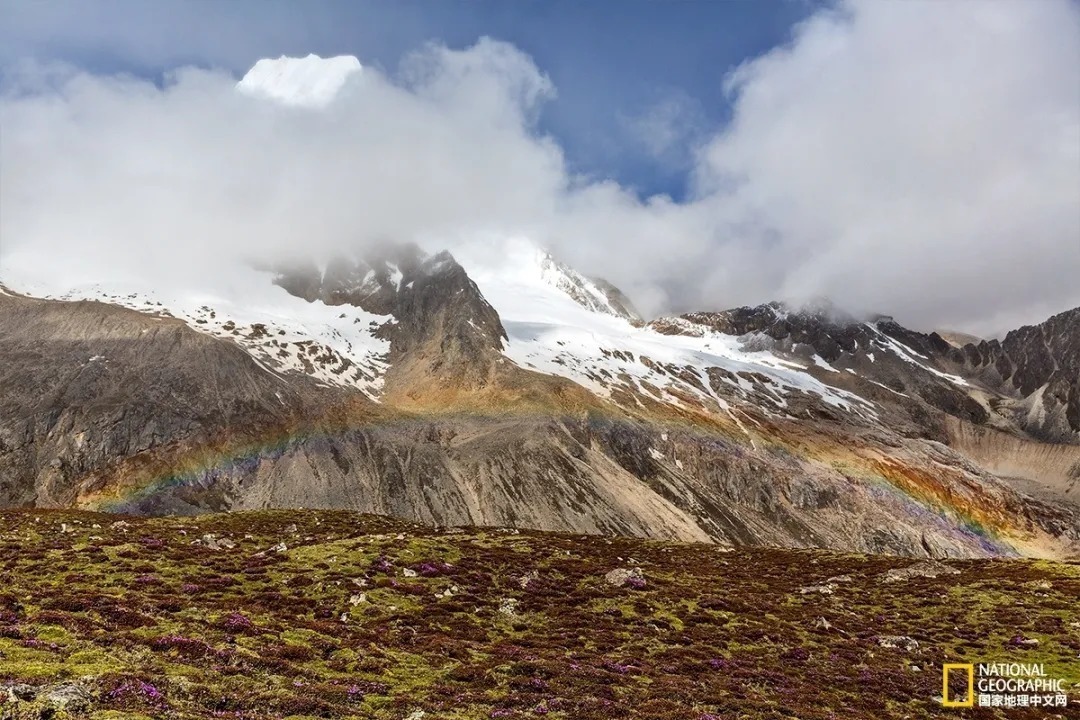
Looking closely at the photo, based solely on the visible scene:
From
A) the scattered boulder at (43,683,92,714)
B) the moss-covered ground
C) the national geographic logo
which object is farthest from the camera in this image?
the national geographic logo

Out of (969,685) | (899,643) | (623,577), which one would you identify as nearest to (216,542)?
(623,577)

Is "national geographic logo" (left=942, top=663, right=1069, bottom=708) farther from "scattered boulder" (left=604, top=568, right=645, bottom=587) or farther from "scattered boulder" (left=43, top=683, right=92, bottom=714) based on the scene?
"scattered boulder" (left=43, top=683, right=92, bottom=714)

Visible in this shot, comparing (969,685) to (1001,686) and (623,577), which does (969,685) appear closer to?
(1001,686)

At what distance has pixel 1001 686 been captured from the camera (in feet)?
121

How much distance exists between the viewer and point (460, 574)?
162ft

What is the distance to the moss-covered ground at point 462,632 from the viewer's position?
2216 centimetres

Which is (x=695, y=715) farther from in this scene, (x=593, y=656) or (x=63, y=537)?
(x=63, y=537)

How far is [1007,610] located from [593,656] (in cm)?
4063

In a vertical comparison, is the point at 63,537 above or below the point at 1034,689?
above

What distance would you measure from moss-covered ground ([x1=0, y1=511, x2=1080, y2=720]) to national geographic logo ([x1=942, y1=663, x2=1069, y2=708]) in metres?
0.87

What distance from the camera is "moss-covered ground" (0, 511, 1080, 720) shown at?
22.2 metres

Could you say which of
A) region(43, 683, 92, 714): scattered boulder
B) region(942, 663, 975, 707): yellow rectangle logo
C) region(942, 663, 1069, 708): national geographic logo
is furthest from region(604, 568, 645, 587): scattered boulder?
region(43, 683, 92, 714): scattered boulder

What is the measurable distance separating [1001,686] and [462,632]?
30.6m

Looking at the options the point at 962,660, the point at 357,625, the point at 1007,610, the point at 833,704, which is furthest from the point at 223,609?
the point at 1007,610
